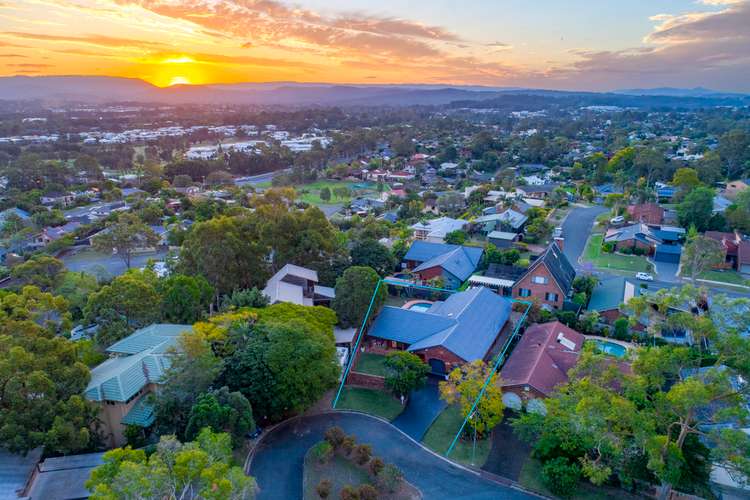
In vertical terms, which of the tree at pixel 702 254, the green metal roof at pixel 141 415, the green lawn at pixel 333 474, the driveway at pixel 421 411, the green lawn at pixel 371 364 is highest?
the tree at pixel 702 254

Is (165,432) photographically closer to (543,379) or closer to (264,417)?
(264,417)

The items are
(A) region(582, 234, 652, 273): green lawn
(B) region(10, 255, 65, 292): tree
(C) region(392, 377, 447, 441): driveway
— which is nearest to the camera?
(C) region(392, 377, 447, 441): driveway

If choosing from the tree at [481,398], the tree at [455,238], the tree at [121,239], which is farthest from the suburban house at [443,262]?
the tree at [121,239]

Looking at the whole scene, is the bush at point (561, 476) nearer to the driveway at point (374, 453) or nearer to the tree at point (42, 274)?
the driveway at point (374, 453)

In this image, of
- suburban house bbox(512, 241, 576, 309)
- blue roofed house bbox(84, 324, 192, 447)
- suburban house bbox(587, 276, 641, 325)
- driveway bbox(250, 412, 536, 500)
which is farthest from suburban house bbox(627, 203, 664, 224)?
blue roofed house bbox(84, 324, 192, 447)

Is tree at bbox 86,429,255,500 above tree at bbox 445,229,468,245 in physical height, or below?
above

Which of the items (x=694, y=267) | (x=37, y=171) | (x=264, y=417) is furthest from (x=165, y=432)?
(x=37, y=171)

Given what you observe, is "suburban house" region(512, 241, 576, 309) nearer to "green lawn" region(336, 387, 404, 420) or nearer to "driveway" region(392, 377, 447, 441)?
"driveway" region(392, 377, 447, 441)
